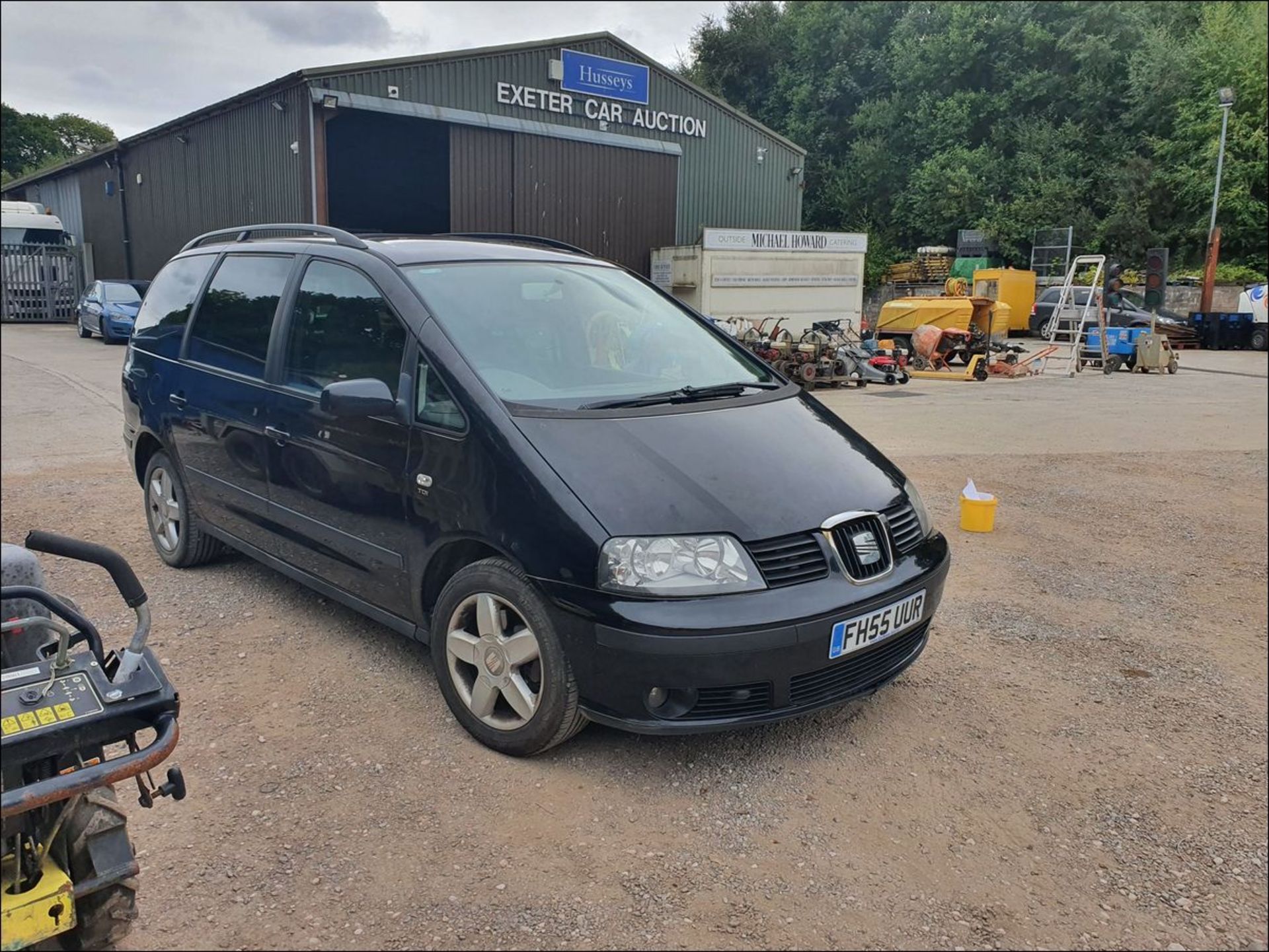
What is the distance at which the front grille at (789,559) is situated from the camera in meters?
2.83

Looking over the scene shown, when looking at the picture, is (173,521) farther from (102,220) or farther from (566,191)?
(102,220)

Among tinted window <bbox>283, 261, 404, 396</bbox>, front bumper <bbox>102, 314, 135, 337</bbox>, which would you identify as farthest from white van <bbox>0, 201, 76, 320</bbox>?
front bumper <bbox>102, 314, 135, 337</bbox>

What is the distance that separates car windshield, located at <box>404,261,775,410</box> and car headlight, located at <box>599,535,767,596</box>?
70cm

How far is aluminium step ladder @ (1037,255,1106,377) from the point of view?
1834 centimetres

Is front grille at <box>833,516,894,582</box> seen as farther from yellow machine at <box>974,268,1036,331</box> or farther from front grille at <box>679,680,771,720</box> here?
yellow machine at <box>974,268,1036,331</box>

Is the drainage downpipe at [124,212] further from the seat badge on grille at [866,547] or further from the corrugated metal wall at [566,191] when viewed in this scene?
the seat badge on grille at [866,547]

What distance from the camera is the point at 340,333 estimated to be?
3.74 metres

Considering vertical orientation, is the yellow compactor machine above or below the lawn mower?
above

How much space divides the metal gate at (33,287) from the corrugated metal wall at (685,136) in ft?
33.3

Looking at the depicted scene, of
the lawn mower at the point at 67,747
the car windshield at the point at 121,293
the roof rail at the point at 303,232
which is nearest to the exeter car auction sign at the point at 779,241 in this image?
the car windshield at the point at 121,293

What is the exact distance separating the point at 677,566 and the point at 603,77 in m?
18.9

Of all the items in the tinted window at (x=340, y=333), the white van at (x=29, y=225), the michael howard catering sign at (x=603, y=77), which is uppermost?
the michael howard catering sign at (x=603, y=77)

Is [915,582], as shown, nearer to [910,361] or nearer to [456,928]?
[456,928]

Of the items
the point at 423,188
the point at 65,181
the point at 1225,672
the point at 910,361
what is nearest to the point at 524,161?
the point at 423,188
